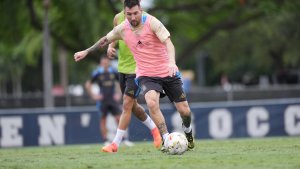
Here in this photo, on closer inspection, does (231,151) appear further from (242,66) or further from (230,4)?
(242,66)

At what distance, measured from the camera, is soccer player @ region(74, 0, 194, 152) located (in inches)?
428

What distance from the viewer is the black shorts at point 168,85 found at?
11.1m

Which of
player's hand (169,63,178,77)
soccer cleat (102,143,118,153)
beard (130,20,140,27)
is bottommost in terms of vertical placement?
soccer cleat (102,143,118,153)

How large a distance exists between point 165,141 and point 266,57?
5049 centimetres

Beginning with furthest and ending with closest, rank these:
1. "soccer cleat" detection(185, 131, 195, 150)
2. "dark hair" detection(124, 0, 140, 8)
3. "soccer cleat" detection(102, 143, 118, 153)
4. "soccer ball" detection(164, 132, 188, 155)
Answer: "soccer cleat" detection(102, 143, 118, 153) < "soccer cleat" detection(185, 131, 195, 150) < "dark hair" detection(124, 0, 140, 8) < "soccer ball" detection(164, 132, 188, 155)

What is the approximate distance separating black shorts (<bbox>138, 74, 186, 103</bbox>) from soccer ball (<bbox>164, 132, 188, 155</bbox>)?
2.50 feet

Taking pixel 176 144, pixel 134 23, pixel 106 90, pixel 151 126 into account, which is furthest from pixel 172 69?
pixel 106 90

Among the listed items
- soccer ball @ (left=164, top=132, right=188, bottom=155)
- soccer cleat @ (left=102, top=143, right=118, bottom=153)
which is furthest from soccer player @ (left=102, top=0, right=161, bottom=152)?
soccer ball @ (left=164, top=132, right=188, bottom=155)

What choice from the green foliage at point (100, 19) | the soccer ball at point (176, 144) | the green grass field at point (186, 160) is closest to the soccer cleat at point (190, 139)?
the green grass field at point (186, 160)

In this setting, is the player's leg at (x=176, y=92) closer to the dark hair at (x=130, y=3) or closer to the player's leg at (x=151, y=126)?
the player's leg at (x=151, y=126)

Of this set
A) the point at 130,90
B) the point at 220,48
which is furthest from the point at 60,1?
the point at 220,48

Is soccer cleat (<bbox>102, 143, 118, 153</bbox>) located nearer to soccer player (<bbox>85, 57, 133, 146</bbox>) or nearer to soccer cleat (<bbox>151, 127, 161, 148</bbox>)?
soccer cleat (<bbox>151, 127, 161, 148</bbox>)

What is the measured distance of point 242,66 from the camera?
81.8 metres

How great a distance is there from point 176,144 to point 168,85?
3.39ft
